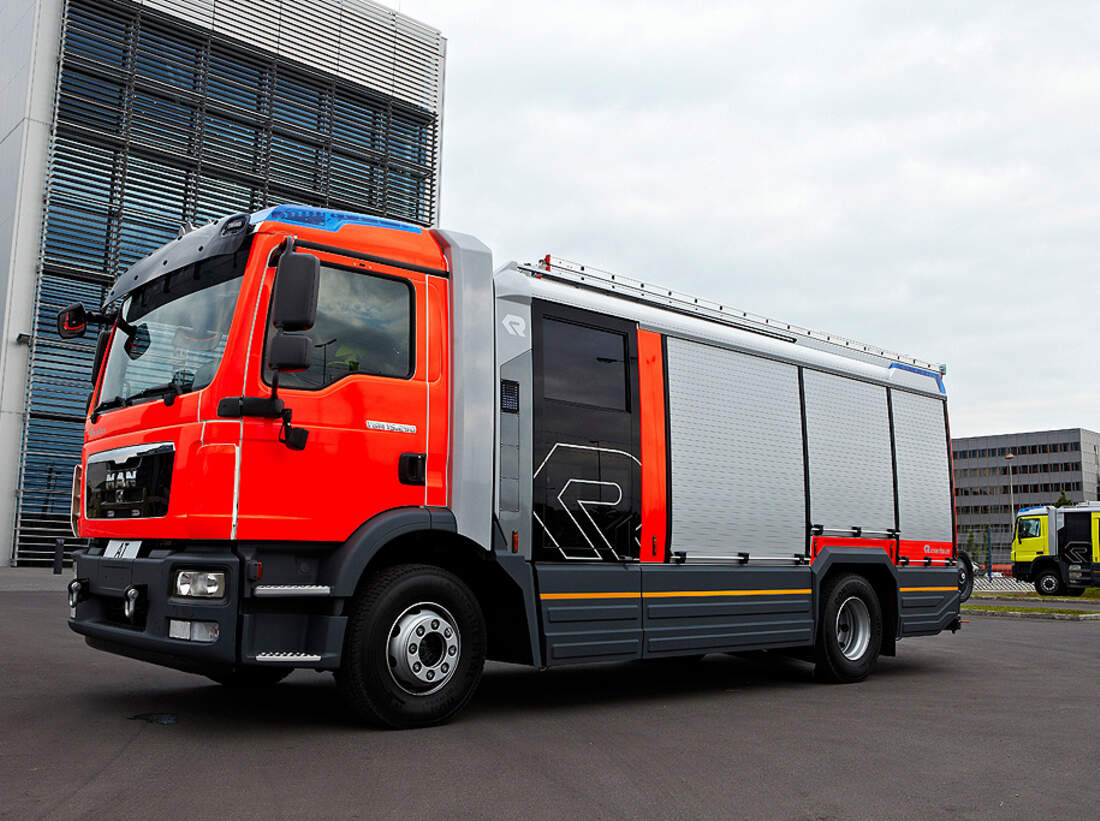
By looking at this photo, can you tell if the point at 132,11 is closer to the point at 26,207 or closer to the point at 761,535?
the point at 26,207

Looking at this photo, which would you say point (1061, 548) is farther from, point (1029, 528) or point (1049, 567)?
point (1029, 528)

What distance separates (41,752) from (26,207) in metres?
24.6

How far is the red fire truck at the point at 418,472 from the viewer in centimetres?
561

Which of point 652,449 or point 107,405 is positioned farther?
point 652,449

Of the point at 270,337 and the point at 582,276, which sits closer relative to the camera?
the point at 270,337

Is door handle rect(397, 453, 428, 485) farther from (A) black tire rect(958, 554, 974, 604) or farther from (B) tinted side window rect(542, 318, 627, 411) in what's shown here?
(A) black tire rect(958, 554, 974, 604)

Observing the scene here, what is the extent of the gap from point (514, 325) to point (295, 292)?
1.89 m

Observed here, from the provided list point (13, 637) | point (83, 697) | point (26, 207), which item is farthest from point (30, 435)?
point (83, 697)

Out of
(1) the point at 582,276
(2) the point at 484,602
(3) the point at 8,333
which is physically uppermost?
(3) the point at 8,333

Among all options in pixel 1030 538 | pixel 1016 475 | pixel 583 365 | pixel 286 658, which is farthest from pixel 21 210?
pixel 1016 475

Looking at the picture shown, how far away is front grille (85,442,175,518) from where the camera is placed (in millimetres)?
5789

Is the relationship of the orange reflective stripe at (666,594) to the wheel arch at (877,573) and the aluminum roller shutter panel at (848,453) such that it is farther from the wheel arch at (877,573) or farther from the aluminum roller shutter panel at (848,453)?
the aluminum roller shutter panel at (848,453)

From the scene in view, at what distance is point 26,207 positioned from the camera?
26125 mm

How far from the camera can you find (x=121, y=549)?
6129mm
